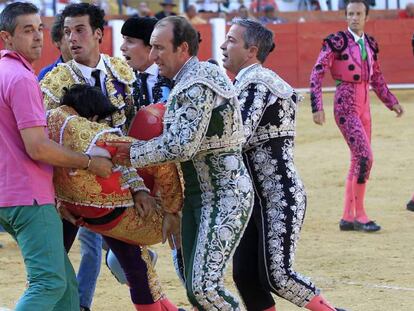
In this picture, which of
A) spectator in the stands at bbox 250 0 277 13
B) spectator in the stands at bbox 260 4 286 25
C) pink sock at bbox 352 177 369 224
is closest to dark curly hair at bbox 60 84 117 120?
pink sock at bbox 352 177 369 224

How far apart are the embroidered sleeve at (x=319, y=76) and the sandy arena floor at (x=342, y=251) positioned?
967 millimetres

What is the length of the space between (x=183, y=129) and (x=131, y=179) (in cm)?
57

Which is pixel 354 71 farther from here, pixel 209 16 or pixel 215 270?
pixel 209 16

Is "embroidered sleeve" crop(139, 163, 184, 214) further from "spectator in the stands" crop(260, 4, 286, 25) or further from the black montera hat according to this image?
"spectator in the stands" crop(260, 4, 286, 25)

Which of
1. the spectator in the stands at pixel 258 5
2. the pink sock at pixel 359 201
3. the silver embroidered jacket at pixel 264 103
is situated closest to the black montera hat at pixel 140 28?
the silver embroidered jacket at pixel 264 103

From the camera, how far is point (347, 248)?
7316mm

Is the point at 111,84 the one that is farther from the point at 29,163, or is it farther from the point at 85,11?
the point at 29,163

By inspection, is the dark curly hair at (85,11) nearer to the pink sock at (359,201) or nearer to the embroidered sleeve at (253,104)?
the embroidered sleeve at (253,104)

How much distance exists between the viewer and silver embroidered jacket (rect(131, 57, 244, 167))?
3980 millimetres

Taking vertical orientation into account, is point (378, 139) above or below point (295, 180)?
below

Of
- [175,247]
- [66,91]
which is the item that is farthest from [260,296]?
[66,91]

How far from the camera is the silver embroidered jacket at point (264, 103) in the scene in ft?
14.7

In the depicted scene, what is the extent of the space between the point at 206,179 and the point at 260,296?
0.75m

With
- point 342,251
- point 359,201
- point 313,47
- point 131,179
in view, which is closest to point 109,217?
point 131,179
